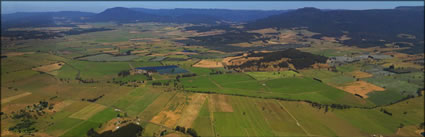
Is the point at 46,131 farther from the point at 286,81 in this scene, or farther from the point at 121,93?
the point at 286,81

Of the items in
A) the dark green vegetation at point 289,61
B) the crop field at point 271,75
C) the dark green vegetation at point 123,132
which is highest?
the dark green vegetation at point 289,61

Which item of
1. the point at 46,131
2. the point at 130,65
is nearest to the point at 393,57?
the point at 130,65

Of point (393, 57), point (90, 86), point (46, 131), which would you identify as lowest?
point (46, 131)

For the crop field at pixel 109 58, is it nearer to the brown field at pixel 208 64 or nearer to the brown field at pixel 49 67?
the brown field at pixel 49 67

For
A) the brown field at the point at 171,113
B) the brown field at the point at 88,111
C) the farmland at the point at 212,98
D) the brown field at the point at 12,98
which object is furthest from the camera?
the brown field at the point at 12,98

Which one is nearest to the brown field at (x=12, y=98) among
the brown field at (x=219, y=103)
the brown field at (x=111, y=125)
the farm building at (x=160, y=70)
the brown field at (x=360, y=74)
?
the brown field at (x=111, y=125)

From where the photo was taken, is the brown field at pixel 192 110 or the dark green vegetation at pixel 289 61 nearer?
the brown field at pixel 192 110

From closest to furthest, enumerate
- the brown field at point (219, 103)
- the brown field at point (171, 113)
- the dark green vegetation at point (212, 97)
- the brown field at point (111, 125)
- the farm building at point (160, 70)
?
1. the brown field at point (111, 125)
2. the dark green vegetation at point (212, 97)
3. the brown field at point (171, 113)
4. the brown field at point (219, 103)
5. the farm building at point (160, 70)
